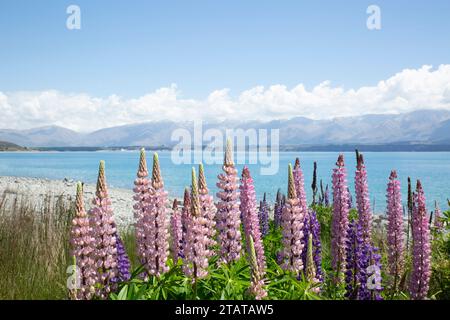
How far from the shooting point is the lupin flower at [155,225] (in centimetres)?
459

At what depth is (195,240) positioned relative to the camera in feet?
14.2

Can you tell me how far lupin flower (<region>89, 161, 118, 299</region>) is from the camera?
14.6 ft

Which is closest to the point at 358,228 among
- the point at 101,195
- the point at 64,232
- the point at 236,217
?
the point at 236,217

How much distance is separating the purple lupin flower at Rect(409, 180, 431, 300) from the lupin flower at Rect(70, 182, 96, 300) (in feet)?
13.9

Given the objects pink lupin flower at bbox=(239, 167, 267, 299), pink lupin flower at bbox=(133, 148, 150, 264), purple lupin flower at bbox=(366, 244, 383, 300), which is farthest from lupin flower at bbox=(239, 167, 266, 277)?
pink lupin flower at bbox=(133, 148, 150, 264)

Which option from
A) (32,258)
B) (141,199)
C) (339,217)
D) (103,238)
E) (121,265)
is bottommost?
(32,258)

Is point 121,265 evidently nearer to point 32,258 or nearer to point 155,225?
point 155,225

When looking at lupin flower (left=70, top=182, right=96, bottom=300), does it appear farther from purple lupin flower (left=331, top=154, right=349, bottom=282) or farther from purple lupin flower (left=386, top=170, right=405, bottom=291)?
purple lupin flower (left=386, top=170, right=405, bottom=291)

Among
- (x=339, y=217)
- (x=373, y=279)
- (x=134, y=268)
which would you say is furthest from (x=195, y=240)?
(x=134, y=268)

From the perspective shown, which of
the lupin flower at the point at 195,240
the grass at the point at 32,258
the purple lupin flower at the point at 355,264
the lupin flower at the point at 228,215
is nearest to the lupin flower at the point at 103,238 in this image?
the lupin flower at the point at 195,240

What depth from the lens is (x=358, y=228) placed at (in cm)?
587

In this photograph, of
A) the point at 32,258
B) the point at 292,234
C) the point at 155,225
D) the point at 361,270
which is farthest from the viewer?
the point at 32,258

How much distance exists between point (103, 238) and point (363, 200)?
394 cm
